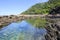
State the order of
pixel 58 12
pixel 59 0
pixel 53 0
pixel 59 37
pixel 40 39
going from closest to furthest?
1. pixel 59 37
2. pixel 40 39
3. pixel 58 12
4. pixel 59 0
5. pixel 53 0

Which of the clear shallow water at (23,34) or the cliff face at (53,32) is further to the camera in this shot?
the clear shallow water at (23,34)

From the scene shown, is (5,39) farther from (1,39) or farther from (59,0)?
(59,0)

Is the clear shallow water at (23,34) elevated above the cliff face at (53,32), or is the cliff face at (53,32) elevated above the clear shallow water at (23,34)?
the cliff face at (53,32)

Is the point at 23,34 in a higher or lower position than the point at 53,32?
lower

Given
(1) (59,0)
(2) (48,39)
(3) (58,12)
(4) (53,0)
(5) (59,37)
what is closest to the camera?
(5) (59,37)

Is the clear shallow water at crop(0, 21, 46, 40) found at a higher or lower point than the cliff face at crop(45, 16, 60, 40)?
lower

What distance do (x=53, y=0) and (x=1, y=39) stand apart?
5068 inches

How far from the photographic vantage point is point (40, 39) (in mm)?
26094

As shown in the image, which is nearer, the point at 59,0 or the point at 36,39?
the point at 36,39

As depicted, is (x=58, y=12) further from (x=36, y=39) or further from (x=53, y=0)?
(x=36, y=39)

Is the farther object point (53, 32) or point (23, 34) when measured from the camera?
point (23, 34)

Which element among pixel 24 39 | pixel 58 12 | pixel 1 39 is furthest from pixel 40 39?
pixel 58 12

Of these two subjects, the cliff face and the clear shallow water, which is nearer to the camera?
the cliff face

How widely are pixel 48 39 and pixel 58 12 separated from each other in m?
86.7
